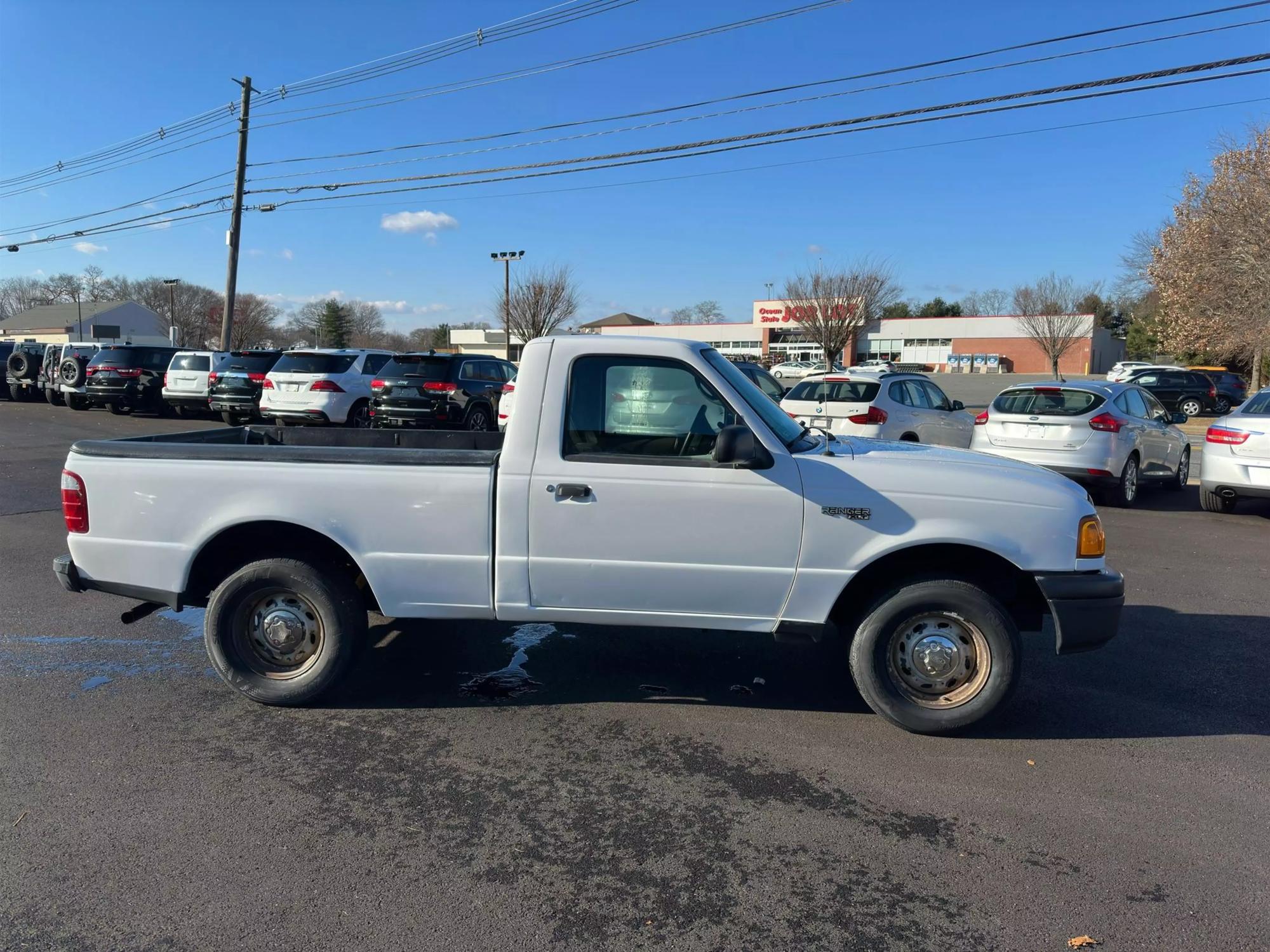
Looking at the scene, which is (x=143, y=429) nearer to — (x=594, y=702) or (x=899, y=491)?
(x=594, y=702)

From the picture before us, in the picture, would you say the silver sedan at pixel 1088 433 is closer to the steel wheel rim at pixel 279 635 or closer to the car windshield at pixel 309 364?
the steel wheel rim at pixel 279 635

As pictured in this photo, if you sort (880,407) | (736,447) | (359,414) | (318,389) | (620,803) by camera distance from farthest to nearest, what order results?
1. (359,414)
2. (318,389)
3. (880,407)
4. (736,447)
5. (620,803)

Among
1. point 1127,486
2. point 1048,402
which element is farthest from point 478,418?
point 1127,486

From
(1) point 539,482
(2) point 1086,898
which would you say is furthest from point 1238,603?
(1) point 539,482

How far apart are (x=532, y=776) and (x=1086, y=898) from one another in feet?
7.18

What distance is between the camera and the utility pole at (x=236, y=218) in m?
27.3

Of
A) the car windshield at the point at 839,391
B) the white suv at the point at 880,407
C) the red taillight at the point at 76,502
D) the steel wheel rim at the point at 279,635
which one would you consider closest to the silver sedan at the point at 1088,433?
the white suv at the point at 880,407

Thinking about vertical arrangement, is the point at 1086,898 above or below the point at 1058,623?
below

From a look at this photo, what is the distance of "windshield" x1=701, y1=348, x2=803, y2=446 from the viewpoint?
443 cm

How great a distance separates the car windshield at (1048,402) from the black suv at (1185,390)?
23.6 meters

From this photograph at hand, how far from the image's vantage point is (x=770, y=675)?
5.26 m

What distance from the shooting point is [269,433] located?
19.6 feet

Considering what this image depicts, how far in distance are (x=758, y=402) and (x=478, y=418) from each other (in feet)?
46.6

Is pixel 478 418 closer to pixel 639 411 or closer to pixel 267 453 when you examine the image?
pixel 267 453
